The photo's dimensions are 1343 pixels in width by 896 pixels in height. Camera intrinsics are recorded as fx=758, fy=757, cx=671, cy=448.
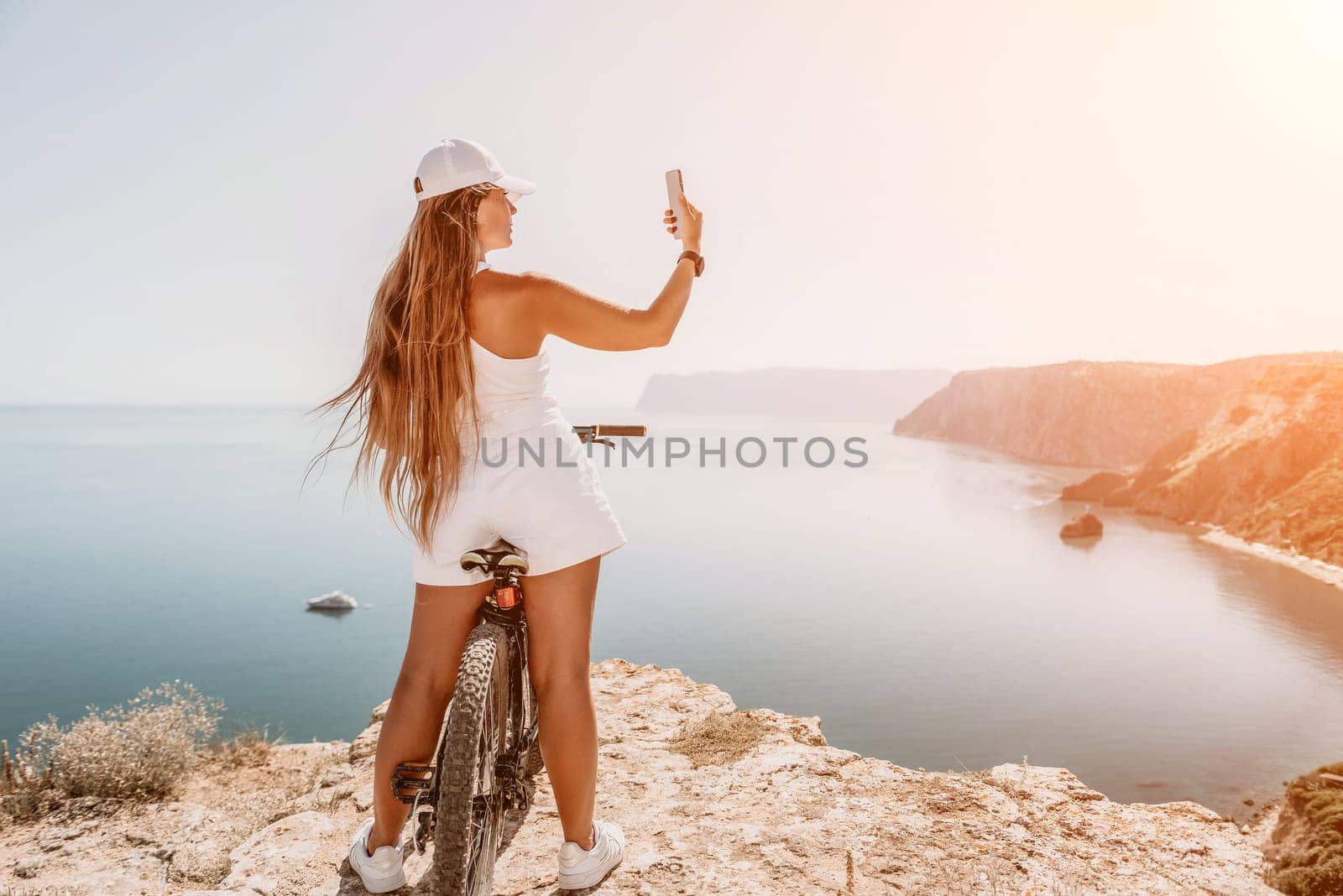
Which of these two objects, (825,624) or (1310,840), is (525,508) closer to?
(1310,840)

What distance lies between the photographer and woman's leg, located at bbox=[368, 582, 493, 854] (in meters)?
1.88

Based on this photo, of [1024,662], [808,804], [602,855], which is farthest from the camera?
[1024,662]

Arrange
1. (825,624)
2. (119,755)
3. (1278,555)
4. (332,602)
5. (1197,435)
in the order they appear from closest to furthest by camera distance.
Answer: (119,755)
(332,602)
(825,624)
(1278,555)
(1197,435)

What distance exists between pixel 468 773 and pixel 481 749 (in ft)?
0.61

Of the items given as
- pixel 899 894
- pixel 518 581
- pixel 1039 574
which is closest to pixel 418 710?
pixel 518 581

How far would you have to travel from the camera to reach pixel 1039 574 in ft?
176

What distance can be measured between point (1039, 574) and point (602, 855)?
58248 mm

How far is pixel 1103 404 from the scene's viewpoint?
10150cm

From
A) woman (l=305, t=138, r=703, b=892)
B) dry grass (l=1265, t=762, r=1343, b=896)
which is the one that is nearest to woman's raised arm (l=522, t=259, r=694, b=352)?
woman (l=305, t=138, r=703, b=892)

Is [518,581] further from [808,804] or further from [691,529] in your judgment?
[691,529]

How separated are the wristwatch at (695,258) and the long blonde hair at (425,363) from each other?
1.65 feet

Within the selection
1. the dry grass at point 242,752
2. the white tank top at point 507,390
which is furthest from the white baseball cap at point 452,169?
the dry grass at point 242,752

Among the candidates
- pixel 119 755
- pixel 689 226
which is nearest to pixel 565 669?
pixel 689 226

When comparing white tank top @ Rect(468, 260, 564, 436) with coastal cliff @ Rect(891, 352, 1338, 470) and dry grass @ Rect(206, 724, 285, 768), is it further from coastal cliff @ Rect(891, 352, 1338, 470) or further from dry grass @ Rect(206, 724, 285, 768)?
coastal cliff @ Rect(891, 352, 1338, 470)
